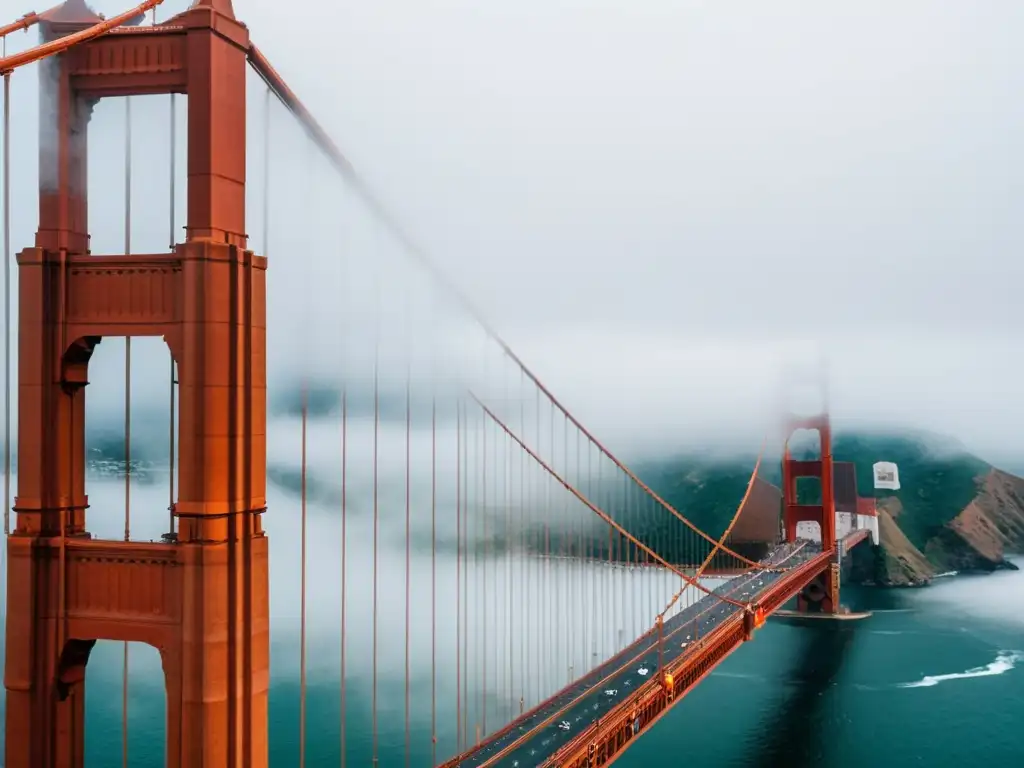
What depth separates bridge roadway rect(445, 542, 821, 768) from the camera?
16.5 meters

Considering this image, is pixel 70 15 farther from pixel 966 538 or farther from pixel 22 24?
pixel 966 538

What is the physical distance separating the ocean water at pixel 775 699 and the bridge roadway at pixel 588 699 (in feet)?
10.1

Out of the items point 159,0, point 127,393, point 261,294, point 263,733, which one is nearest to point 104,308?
point 127,393

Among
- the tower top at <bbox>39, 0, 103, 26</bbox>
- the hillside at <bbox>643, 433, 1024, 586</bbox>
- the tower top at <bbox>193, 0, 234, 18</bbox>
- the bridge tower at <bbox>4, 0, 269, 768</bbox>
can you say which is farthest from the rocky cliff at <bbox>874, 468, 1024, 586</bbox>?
the tower top at <bbox>39, 0, 103, 26</bbox>

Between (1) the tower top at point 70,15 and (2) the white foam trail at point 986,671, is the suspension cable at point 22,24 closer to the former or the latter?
(1) the tower top at point 70,15

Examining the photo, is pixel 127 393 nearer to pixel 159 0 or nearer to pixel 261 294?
pixel 261 294

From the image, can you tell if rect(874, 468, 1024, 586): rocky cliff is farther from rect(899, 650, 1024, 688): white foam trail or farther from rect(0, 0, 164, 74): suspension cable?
rect(0, 0, 164, 74): suspension cable

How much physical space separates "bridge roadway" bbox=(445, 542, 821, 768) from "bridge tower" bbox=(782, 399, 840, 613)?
15972 millimetres

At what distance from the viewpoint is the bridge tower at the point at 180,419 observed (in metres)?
6.53

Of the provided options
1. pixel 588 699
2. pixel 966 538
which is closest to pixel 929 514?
pixel 966 538

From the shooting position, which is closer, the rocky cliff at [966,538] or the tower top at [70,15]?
the tower top at [70,15]

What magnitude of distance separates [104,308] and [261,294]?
1.15m

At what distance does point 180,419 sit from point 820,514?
51554 millimetres

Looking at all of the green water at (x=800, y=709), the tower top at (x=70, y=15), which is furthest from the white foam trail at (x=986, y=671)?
the tower top at (x=70, y=15)
